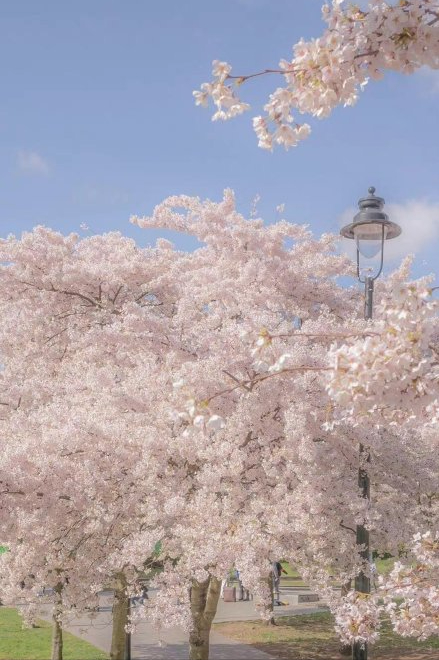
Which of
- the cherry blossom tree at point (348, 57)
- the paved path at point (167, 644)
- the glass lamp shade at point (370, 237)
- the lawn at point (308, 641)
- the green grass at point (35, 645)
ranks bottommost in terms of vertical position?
the lawn at point (308, 641)

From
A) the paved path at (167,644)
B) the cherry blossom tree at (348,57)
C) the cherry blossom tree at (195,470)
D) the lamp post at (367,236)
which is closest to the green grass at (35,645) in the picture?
the paved path at (167,644)

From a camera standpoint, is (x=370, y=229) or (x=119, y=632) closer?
(x=370, y=229)

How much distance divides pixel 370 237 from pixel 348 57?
5863 mm

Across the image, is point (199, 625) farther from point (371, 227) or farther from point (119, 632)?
point (371, 227)

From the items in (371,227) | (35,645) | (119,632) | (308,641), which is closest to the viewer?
(371,227)

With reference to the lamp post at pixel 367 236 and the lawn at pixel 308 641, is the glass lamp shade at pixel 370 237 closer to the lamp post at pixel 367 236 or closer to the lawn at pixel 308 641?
the lamp post at pixel 367 236

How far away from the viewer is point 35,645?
16.7 metres

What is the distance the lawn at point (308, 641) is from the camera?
1698 cm

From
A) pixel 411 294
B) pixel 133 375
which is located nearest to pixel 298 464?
pixel 133 375

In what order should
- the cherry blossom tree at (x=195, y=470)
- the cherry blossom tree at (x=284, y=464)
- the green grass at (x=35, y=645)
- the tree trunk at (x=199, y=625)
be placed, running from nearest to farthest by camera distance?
the cherry blossom tree at (x=284, y=464), the cherry blossom tree at (x=195, y=470), the tree trunk at (x=199, y=625), the green grass at (x=35, y=645)

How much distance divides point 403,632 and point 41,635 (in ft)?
45.7

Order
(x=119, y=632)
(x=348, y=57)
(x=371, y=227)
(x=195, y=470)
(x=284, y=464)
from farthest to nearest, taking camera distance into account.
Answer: (x=119, y=632), (x=195, y=470), (x=284, y=464), (x=371, y=227), (x=348, y=57)

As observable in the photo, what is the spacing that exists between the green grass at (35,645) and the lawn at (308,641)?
14.2 feet

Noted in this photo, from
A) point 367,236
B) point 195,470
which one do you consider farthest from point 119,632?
point 367,236
